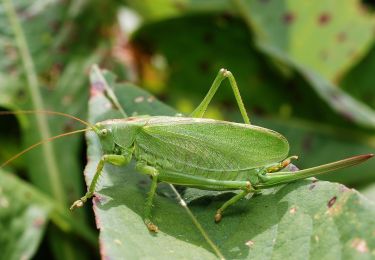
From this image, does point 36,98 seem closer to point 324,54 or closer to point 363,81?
point 324,54

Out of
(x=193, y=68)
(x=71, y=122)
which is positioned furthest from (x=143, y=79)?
(x=71, y=122)

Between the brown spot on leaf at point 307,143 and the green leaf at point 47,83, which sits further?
the brown spot on leaf at point 307,143

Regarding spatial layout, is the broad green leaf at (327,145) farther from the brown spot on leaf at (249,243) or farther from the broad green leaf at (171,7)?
the brown spot on leaf at (249,243)

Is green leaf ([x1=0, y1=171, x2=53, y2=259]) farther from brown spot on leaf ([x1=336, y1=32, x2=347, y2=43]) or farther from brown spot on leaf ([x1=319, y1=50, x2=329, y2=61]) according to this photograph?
brown spot on leaf ([x1=336, y1=32, x2=347, y2=43])

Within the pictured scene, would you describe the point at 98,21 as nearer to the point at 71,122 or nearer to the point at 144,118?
the point at 71,122

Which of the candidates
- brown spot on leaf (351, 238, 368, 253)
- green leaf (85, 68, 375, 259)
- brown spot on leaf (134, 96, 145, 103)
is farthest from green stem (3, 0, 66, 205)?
brown spot on leaf (351, 238, 368, 253)


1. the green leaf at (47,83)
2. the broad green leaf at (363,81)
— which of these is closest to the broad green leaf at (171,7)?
the green leaf at (47,83)
